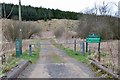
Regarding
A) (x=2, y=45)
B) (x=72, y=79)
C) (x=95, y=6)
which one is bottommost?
(x=72, y=79)

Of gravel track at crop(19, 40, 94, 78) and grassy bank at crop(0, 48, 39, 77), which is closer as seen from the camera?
grassy bank at crop(0, 48, 39, 77)

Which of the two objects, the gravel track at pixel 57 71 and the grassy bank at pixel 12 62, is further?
the gravel track at pixel 57 71

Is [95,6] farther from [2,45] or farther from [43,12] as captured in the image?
[43,12]

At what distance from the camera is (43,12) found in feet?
431

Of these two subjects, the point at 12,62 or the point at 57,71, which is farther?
the point at 12,62

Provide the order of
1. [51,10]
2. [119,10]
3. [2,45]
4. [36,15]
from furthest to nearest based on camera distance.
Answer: [51,10] → [36,15] → [119,10] → [2,45]

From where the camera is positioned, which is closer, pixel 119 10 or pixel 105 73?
pixel 119 10

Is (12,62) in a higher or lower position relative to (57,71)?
higher

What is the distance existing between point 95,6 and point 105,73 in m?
45.4

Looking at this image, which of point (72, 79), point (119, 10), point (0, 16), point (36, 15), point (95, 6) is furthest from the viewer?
point (36, 15)

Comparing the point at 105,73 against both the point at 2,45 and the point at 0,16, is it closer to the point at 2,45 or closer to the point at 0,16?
the point at 2,45

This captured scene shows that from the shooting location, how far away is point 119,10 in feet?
33.3

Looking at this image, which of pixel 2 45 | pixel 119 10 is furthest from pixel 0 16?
pixel 119 10

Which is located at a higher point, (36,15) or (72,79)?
(36,15)
